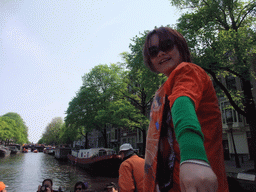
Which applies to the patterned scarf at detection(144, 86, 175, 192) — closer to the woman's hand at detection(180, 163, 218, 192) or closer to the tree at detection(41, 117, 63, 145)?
the woman's hand at detection(180, 163, 218, 192)

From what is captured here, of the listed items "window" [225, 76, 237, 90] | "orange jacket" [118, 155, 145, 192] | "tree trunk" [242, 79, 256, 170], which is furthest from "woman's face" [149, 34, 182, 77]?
"window" [225, 76, 237, 90]

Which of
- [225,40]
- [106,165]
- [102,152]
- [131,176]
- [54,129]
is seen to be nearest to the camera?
[131,176]

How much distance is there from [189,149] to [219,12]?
1367 centimetres

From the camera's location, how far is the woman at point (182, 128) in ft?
1.96

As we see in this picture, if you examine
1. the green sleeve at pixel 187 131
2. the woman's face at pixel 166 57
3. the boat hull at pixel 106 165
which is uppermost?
the woman's face at pixel 166 57

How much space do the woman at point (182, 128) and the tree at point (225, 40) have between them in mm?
9865

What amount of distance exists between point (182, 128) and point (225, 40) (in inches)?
443

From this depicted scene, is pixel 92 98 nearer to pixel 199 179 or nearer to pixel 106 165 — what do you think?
pixel 106 165

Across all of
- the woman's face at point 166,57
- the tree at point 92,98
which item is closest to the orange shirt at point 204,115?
the woman's face at point 166,57

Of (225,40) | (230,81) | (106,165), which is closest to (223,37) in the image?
(225,40)

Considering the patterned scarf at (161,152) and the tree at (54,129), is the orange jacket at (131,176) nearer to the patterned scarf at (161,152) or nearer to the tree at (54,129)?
the patterned scarf at (161,152)

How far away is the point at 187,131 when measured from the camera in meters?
0.65

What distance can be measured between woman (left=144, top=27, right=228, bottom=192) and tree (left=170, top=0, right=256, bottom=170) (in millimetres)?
9865

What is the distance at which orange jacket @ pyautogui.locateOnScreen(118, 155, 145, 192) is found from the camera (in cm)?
311
